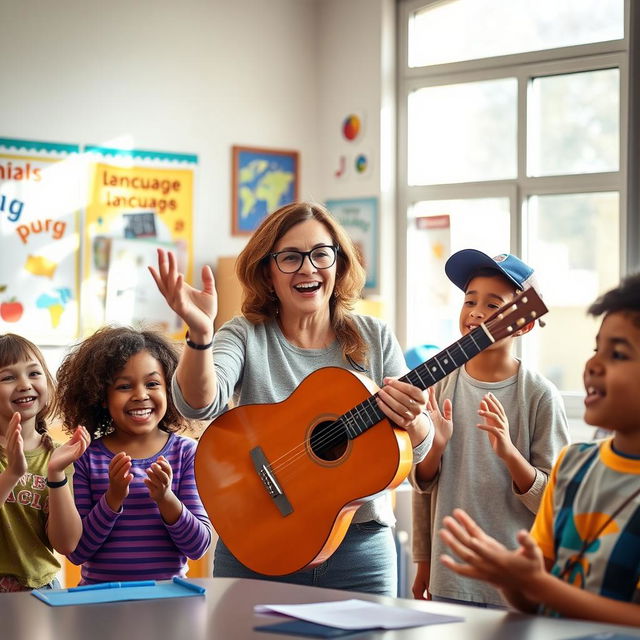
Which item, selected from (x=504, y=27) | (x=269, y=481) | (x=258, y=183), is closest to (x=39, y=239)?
(x=258, y=183)

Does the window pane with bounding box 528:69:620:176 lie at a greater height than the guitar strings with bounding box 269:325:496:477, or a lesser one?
greater

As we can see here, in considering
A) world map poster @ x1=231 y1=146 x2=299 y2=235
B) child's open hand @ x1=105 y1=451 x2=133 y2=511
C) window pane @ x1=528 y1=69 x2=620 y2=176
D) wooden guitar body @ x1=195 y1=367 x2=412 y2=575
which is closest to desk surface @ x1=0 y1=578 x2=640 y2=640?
wooden guitar body @ x1=195 y1=367 x2=412 y2=575

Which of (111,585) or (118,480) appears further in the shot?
(118,480)

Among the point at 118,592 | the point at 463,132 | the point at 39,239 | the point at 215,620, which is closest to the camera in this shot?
the point at 215,620

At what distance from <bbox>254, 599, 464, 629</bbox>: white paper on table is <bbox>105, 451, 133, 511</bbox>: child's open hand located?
0.70 m

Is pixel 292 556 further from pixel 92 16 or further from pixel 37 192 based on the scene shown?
pixel 92 16

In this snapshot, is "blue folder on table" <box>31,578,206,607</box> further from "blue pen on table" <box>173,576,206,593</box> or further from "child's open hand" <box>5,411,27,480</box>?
"child's open hand" <box>5,411,27,480</box>

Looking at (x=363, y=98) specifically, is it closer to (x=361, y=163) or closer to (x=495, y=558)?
(x=361, y=163)

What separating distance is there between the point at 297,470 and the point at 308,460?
0.03m

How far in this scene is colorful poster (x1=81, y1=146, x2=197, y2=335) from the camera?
16.3 feet

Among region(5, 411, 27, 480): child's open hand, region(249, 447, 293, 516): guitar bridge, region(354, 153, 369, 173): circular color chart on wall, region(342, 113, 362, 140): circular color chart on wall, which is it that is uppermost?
region(342, 113, 362, 140): circular color chart on wall

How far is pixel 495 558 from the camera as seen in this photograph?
135 cm

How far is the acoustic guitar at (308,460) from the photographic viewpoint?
2.08m

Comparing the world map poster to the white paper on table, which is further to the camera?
the world map poster
